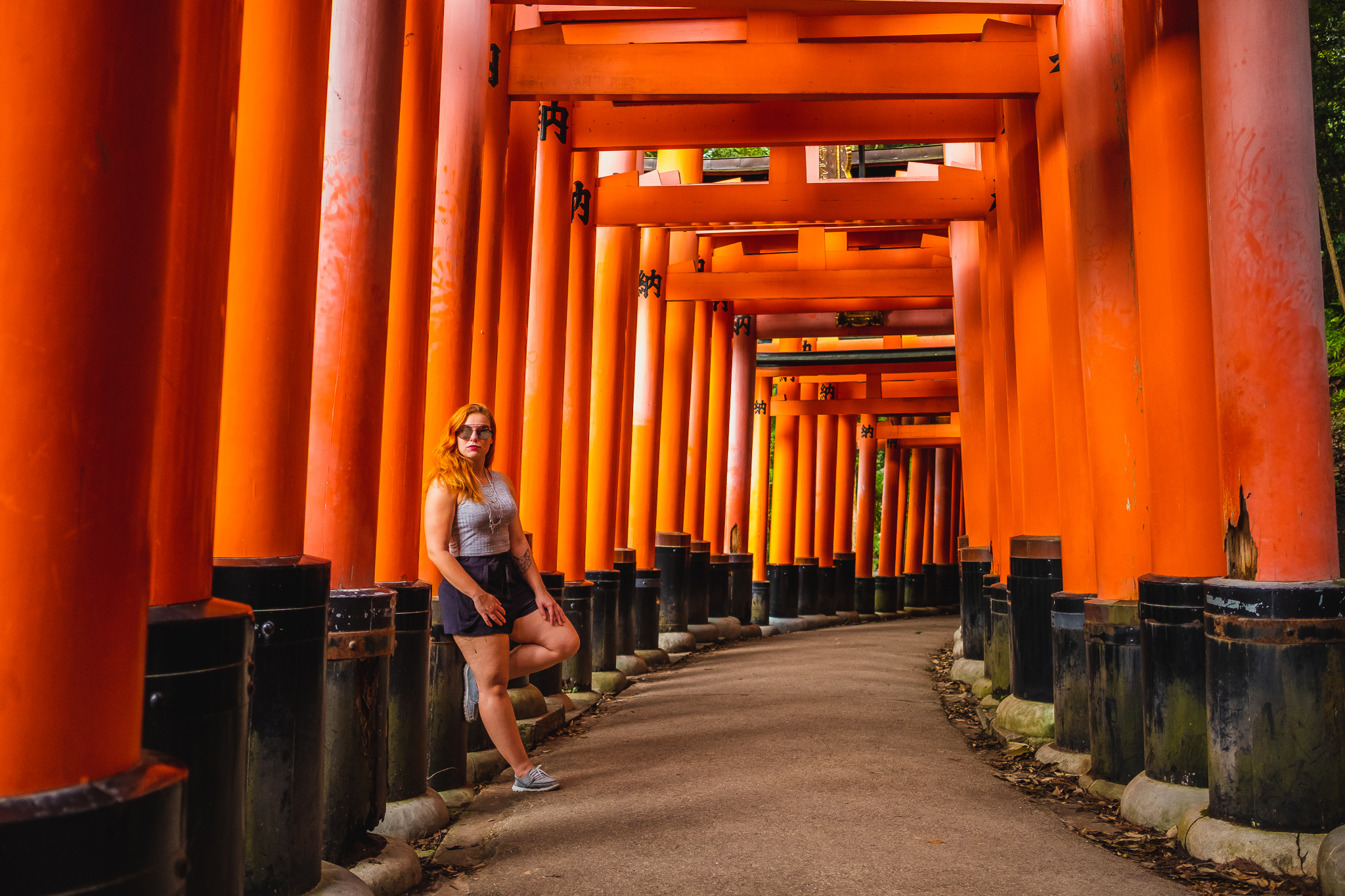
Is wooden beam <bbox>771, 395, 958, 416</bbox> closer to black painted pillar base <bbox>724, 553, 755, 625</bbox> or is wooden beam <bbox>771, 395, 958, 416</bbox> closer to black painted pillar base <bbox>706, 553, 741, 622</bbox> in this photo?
black painted pillar base <bbox>724, 553, 755, 625</bbox>

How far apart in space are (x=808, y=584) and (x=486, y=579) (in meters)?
15.4

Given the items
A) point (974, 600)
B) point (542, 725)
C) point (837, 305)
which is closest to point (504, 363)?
point (542, 725)

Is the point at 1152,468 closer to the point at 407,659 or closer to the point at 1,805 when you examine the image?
the point at 407,659

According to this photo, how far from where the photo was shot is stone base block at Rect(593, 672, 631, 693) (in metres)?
9.05

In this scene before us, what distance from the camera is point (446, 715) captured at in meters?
5.00

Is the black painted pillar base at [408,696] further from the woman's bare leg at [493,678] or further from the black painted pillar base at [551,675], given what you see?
the black painted pillar base at [551,675]

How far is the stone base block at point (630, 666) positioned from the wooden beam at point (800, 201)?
3948 millimetres

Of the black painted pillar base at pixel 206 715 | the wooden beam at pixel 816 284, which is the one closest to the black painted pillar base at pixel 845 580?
the wooden beam at pixel 816 284

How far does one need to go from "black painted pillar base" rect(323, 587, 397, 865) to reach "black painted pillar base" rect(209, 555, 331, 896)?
480mm

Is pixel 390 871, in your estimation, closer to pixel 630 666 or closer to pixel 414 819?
pixel 414 819

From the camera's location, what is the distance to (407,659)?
4.25 m

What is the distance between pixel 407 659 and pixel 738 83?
4526 millimetres

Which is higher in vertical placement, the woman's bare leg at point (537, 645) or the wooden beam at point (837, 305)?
the wooden beam at point (837, 305)

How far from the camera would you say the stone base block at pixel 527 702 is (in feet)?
21.0
